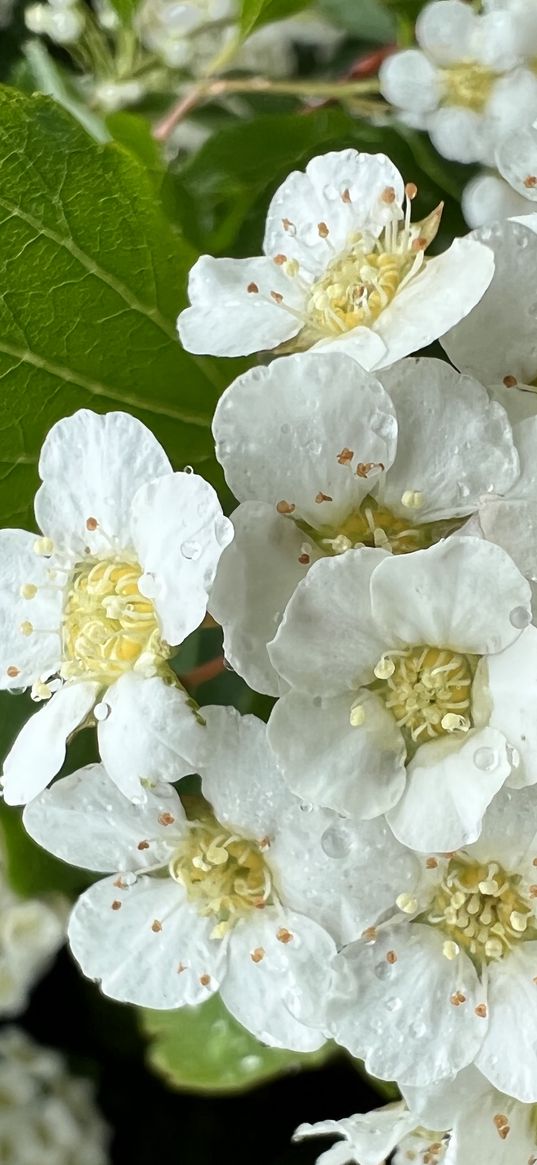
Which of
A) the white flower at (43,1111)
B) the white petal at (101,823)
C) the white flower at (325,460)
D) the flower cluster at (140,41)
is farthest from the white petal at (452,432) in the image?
the white flower at (43,1111)

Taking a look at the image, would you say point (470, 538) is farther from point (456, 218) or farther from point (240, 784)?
point (456, 218)

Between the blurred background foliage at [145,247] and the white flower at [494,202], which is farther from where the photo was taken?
the white flower at [494,202]

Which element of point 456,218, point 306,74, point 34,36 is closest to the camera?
point 456,218

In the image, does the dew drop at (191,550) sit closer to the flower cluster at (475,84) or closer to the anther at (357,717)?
the anther at (357,717)

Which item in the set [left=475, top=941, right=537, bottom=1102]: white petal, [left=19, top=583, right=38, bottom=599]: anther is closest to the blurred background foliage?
[left=19, top=583, right=38, bottom=599]: anther

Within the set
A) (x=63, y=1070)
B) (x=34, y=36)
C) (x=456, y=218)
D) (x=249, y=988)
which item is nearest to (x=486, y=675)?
(x=249, y=988)

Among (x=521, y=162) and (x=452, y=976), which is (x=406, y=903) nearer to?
(x=452, y=976)
